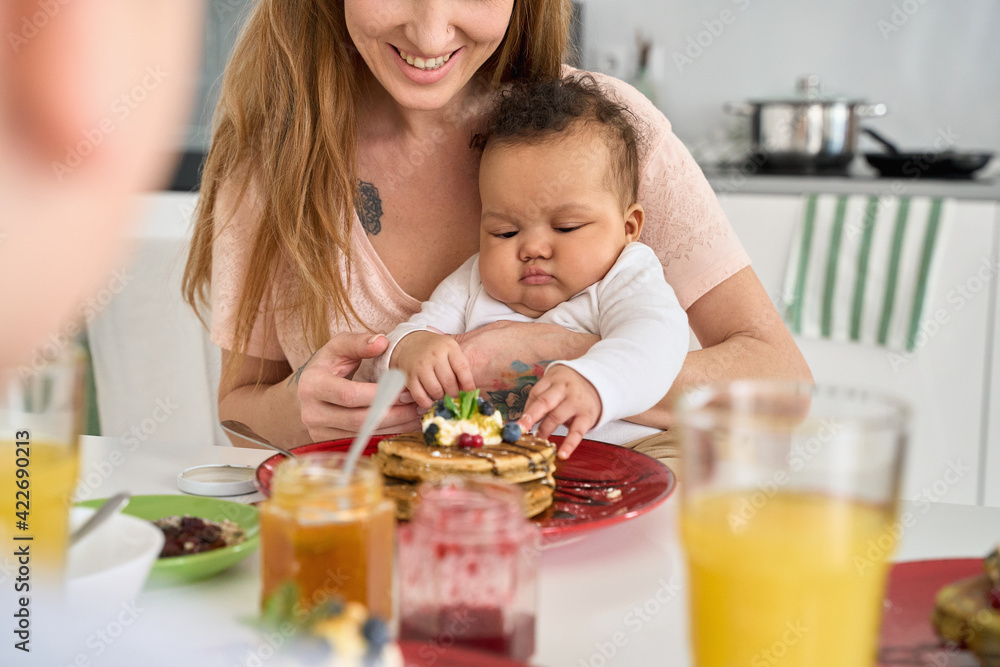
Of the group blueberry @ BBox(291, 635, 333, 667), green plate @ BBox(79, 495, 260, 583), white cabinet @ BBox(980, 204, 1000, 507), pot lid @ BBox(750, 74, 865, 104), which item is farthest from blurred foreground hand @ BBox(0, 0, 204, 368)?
pot lid @ BBox(750, 74, 865, 104)

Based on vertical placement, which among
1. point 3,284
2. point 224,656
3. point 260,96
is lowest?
point 224,656

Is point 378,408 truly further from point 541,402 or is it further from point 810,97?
point 810,97

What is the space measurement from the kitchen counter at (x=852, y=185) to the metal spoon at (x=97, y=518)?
8.72ft

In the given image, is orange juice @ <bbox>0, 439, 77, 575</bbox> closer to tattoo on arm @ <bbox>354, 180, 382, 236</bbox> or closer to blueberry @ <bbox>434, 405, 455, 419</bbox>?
blueberry @ <bbox>434, 405, 455, 419</bbox>

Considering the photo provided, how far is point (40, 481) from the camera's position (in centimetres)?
63

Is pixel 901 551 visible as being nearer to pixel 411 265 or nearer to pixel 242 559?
pixel 242 559

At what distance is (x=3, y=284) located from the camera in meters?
0.28

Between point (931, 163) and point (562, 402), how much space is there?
243 cm

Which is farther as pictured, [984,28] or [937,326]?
[984,28]

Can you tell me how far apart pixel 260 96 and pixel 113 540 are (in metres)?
1.07

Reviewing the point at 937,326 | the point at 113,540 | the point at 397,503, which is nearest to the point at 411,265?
the point at 397,503

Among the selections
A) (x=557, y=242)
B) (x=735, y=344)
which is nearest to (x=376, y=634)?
(x=557, y=242)

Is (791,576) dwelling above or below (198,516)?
above

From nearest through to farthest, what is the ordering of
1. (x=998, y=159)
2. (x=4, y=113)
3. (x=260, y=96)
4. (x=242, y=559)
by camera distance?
(x=4, y=113)
(x=242, y=559)
(x=260, y=96)
(x=998, y=159)
